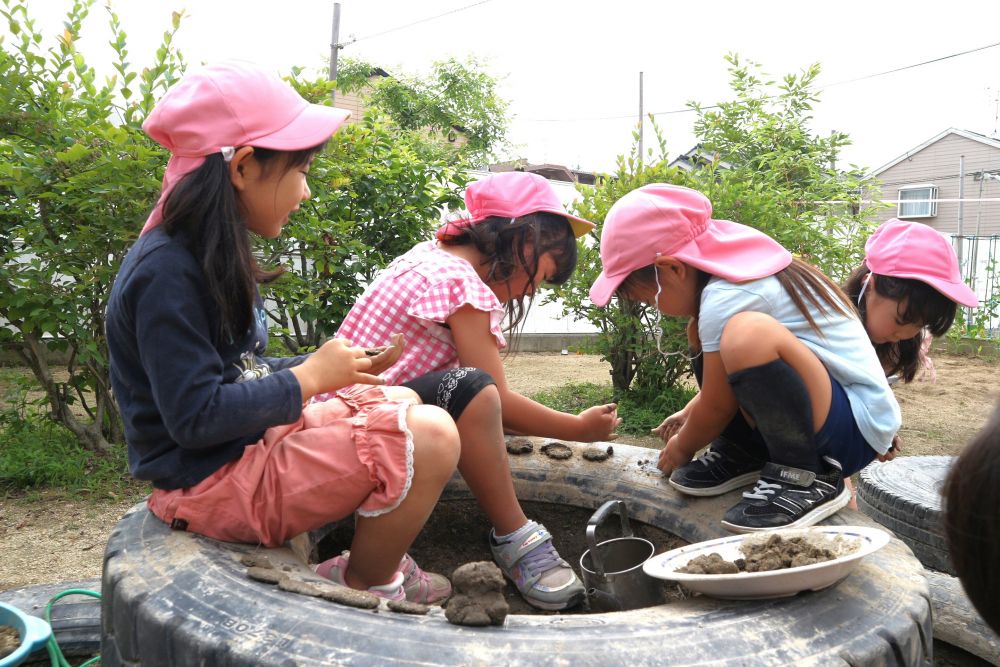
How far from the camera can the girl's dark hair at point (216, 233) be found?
4.38 feet

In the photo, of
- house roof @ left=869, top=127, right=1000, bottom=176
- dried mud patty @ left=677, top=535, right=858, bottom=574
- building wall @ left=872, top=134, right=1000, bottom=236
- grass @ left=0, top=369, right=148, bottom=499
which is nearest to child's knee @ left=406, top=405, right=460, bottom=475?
dried mud patty @ left=677, top=535, right=858, bottom=574

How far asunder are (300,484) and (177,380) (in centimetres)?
30

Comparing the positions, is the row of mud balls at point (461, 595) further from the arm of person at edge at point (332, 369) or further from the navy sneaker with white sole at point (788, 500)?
the navy sneaker with white sole at point (788, 500)

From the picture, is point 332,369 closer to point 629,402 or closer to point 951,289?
point 951,289

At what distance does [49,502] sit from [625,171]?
3963mm

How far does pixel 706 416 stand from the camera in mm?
1845

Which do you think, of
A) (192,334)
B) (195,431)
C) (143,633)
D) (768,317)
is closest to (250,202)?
(192,334)

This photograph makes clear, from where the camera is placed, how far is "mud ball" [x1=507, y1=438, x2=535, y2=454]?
2174 mm

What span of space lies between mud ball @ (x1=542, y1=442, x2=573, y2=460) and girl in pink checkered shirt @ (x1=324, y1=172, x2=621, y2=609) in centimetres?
4

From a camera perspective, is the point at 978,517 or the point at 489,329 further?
the point at 489,329

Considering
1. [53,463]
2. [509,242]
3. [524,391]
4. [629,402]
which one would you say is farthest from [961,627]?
[524,391]

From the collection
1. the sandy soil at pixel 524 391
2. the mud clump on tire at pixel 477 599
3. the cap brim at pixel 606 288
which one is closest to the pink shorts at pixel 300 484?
the mud clump on tire at pixel 477 599

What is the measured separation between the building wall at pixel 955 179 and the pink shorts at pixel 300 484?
19.1m

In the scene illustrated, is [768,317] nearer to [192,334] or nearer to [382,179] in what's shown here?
[192,334]
